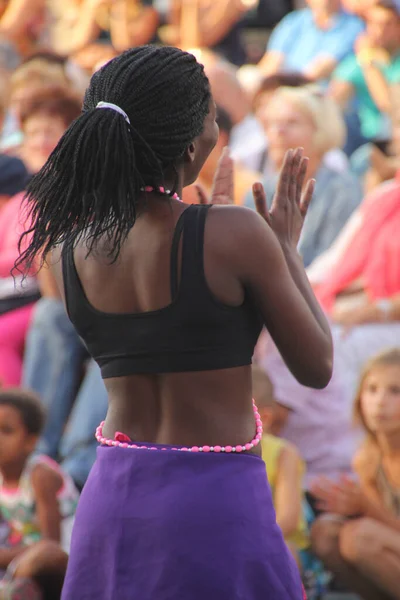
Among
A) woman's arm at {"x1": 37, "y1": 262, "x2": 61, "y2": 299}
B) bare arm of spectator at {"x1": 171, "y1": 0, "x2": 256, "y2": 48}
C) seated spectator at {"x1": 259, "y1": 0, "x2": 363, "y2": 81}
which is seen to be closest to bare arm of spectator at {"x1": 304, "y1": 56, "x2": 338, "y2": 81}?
seated spectator at {"x1": 259, "y1": 0, "x2": 363, "y2": 81}

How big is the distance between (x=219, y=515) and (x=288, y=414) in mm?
2636

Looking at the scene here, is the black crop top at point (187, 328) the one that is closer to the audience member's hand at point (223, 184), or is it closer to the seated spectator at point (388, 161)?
the audience member's hand at point (223, 184)

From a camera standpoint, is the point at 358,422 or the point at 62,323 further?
the point at 62,323

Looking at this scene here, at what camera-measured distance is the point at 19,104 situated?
5531 mm

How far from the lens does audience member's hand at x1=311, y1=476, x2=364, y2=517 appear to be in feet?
11.7

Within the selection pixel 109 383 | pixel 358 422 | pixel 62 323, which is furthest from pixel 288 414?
pixel 109 383

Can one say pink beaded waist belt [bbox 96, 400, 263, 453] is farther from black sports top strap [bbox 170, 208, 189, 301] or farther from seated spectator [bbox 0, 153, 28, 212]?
seated spectator [bbox 0, 153, 28, 212]

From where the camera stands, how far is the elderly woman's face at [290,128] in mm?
5355

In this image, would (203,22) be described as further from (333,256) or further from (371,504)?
(371,504)

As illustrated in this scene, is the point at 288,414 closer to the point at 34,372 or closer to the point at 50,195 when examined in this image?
the point at 34,372

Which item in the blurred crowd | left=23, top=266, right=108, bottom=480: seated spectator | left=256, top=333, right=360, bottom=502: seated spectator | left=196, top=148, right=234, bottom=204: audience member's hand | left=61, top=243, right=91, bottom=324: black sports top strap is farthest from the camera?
left=23, top=266, right=108, bottom=480: seated spectator

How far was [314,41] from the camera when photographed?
7.69 m

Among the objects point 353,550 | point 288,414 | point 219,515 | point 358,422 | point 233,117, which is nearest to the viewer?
point 219,515

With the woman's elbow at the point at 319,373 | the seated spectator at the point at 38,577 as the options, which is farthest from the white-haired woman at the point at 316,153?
the woman's elbow at the point at 319,373
